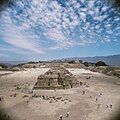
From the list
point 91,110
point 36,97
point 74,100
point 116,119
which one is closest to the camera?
point 116,119

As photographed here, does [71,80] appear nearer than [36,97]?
No

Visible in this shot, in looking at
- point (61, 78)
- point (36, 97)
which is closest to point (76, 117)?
point (36, 97)

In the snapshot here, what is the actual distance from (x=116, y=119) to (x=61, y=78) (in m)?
30.3

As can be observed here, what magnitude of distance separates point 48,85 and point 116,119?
2840 cm

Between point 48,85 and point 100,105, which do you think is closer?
point 100,105

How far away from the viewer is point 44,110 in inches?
746

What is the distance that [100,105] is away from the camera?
2117cm

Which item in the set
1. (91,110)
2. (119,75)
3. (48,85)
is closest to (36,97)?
(48,85)

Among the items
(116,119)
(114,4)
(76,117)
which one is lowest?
(76,117)

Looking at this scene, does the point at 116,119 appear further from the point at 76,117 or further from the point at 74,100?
the point at 74,100

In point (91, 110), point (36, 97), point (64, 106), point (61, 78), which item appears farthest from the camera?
point (61, 78)

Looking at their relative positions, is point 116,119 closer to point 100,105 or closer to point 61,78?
point 100,105

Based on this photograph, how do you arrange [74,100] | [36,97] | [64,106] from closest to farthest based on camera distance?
1. [64,106]
2. [74,100]
3. [36,97]

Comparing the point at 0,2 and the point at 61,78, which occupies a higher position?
the point at 0,2
